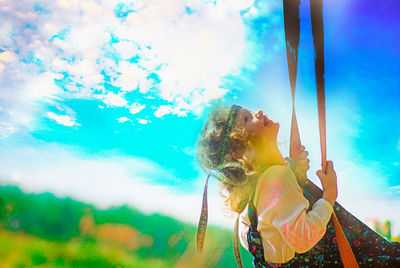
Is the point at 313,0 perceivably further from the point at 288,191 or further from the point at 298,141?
the point at 288,191

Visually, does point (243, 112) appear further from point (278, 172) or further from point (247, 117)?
point (278, 172)

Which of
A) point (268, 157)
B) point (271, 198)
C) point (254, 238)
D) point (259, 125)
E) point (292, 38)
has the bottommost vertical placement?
point (254, 238)

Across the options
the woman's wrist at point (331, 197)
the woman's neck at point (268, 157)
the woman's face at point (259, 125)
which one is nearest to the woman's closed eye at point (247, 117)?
the woman's face at point (259, 125)

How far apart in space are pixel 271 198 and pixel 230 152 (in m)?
0.26

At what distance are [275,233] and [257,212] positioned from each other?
0.27 ft

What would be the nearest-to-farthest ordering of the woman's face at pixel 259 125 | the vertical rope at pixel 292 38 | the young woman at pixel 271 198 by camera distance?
the young woman at pixel 271 198 < the vertical rope at pixel 292 38 < the woman's face at pixel 259 125

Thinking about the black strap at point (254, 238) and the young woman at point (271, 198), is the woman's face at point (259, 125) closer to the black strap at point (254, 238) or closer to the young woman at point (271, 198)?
the young woman at point (271, 198)

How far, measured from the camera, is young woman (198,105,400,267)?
0.67 metres

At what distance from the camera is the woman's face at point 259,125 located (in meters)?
0.90

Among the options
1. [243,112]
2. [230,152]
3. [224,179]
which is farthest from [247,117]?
[224,179]

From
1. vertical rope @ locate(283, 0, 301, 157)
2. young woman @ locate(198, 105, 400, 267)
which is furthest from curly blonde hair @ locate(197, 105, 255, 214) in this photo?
vertical rope @ locate(283, 0, 301, 157)

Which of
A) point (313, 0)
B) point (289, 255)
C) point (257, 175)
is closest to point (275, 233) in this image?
point (289, 255)

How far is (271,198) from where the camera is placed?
709 mm

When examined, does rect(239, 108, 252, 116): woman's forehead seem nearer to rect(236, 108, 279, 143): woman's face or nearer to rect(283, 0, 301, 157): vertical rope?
rect(236, 108, 279, 143): woman's face
